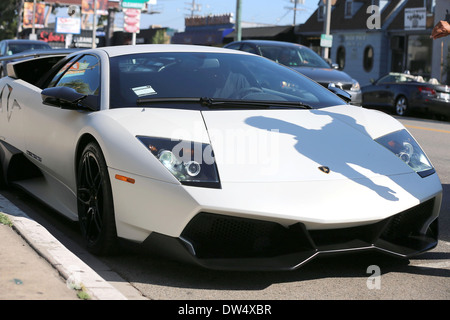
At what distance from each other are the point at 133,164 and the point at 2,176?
2.77 metres

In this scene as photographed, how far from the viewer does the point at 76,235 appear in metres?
5.06

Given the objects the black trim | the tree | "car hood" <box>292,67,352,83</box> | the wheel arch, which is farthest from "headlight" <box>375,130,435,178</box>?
the tree

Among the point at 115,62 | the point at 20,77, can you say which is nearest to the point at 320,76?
the point at 20,77

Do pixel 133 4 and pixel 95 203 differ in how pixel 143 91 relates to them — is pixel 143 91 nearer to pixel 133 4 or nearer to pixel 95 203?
pixel 95 203

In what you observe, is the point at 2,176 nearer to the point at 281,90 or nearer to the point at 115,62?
the point at 115,62

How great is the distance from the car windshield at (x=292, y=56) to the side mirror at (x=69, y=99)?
10502 mm

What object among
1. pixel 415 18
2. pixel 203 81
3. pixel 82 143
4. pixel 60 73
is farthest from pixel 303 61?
pixel 415 18

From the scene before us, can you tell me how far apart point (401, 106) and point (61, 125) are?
654 inches

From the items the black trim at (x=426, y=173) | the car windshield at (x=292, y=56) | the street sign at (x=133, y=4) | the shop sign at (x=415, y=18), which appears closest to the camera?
the black trim at (x=426, y=173)

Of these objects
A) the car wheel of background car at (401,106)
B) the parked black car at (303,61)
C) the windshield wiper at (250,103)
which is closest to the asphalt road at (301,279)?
the windshield wiper at (250,103)

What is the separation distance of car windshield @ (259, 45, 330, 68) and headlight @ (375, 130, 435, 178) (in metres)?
10.7

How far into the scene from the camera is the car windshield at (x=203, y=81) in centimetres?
478

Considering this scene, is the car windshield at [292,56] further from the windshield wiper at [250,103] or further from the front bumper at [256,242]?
the front bumper at [256,242]

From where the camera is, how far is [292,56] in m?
15.6
